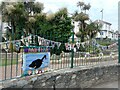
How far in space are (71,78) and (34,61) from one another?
1303 mm

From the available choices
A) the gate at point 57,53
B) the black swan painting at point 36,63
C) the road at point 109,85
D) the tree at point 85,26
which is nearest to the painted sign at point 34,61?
the black swan painting at point 36,63

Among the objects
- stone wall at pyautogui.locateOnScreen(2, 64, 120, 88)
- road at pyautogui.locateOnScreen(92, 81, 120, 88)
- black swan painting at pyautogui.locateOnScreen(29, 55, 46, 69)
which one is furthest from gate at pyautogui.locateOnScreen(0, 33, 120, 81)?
road at pyautogui.locateOnScreen(92, 81, 120, 88)

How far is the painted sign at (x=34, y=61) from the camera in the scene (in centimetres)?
574

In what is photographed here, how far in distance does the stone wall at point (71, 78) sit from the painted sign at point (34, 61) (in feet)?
0.88

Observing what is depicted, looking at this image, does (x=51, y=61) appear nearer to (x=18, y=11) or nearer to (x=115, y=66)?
(x=115, y=66)

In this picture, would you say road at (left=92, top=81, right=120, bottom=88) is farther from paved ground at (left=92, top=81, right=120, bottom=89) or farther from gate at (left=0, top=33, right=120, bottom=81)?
gate at (left=0, top=33, right=120, bottom=81)

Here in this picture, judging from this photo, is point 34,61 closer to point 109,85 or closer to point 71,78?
point 71,78

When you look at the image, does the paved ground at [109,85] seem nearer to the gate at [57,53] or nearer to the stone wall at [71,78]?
the stone wall at [71,78]

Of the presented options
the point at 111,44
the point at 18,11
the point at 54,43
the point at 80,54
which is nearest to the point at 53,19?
the point at 18,11

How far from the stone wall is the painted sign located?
0.27m

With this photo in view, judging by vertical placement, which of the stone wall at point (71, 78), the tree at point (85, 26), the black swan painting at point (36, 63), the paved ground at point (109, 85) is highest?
the tree at point (85, 26)

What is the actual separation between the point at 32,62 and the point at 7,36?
2.89ft

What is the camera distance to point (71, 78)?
22.2ft

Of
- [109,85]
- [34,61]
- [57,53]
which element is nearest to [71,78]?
[57,53]
